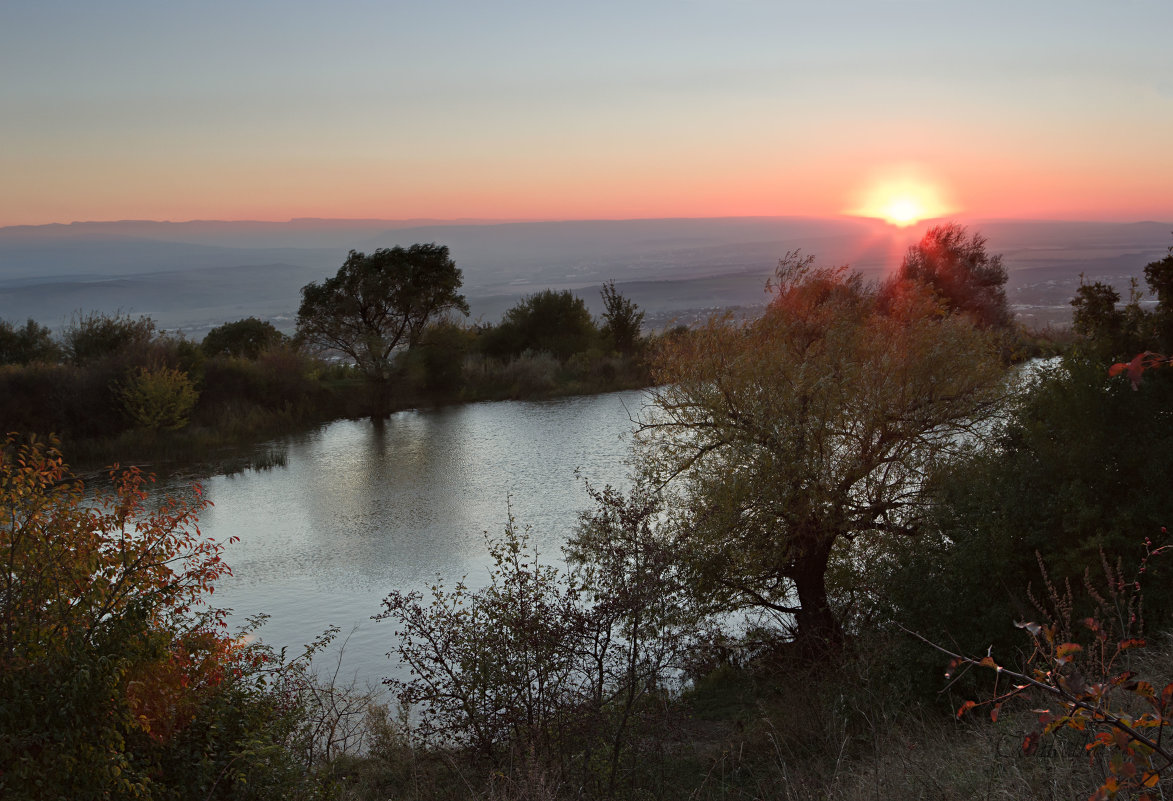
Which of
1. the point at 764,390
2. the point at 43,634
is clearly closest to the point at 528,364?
the point at 764,390

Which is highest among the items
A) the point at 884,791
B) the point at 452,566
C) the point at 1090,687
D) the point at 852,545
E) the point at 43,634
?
the point at 1090,687

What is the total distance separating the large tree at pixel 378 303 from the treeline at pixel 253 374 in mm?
556

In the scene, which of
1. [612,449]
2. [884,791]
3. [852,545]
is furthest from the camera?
[612,449]

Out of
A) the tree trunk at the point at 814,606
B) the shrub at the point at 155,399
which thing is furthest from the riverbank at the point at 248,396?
the tree trunk at the point at 814,606

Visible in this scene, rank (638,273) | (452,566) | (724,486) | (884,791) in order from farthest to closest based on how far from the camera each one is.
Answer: (638,273) → (452,566) → (724,486) → (884,791)

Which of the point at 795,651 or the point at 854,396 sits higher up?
the point at 854,396

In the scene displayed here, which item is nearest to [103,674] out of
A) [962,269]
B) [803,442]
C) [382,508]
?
[803,442]

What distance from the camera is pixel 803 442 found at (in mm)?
11914

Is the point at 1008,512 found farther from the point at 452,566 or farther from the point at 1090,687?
the point at 452,566

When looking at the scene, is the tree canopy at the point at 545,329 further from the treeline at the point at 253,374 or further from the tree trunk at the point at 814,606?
the tree trunk at the point at 814,606

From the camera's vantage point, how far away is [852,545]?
1252cm

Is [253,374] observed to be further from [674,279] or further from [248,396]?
[674,279]

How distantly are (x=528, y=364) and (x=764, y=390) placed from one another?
2851 cm

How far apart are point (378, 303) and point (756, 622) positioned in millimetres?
29566
